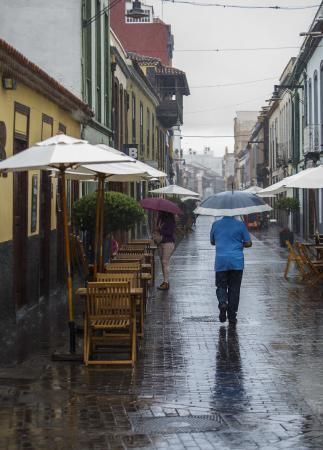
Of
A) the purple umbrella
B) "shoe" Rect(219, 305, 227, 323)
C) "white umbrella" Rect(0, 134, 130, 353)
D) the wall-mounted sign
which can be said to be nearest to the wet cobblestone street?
"shoe" Rect(219, 305, 227, 323)

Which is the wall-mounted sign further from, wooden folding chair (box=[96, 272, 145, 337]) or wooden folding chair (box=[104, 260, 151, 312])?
wooden folding chair (box=[96, 272, 145, 337])

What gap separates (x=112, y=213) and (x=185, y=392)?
722 centimetres

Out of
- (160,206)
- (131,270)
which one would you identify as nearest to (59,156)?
(131,270)

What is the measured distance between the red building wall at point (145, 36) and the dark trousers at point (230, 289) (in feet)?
158

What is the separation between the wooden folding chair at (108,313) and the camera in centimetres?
926

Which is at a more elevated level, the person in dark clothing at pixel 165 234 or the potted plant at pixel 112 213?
the potted plant at pixel 112 213

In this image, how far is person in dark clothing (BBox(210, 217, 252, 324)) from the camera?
12.2 metres

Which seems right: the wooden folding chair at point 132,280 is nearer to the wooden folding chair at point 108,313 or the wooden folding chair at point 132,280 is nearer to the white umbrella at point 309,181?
the wooden folding chair at point 108,313

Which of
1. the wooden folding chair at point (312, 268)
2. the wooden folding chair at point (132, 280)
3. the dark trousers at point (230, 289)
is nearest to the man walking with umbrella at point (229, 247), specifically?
the dark trousers at point (230, 289)

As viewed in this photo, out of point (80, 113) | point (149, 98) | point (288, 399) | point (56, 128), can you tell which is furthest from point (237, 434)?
point (149, 98)

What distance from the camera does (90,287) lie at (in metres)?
9.29

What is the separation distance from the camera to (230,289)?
486 inches

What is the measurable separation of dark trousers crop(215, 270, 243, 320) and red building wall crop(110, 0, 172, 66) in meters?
48.2

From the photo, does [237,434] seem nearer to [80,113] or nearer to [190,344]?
[190,344]
